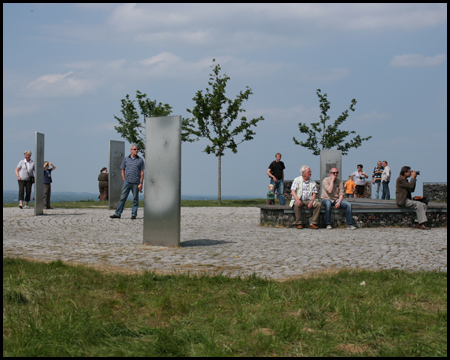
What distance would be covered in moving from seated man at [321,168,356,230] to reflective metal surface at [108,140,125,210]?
919 cm

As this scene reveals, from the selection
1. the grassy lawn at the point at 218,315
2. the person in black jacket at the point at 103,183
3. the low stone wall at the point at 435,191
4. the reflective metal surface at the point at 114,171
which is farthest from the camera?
the low stone wall at the point at 435,191

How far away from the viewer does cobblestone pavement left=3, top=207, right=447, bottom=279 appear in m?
7.92

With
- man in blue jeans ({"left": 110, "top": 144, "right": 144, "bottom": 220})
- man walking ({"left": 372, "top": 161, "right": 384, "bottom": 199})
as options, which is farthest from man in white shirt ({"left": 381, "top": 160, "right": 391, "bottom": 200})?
man in blue jeans ({"left": 110, "top": 144, "right": 144, "bottom": 220})

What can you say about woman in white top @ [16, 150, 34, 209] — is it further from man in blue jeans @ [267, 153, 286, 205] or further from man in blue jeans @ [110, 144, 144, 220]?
man in blue jeans @ [267, 153, 286, 205]

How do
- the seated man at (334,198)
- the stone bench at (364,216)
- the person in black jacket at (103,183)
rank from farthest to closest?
the person in black jacket at (103,183)
the stone bench at (364,216)
the seated man at (334,198)

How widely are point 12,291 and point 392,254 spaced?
6.16 metres

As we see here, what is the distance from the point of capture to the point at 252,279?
6355mm

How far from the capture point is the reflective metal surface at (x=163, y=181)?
9.88 m

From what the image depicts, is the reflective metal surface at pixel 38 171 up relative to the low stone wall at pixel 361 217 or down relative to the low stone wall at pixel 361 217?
up

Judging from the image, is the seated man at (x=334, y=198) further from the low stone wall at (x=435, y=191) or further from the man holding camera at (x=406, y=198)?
the low stone wall at (x=435, y=191)

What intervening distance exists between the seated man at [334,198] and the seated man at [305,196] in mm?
241

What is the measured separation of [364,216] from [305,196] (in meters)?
1.68

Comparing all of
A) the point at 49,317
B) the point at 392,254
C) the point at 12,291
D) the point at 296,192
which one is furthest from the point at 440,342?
the point at 296,192

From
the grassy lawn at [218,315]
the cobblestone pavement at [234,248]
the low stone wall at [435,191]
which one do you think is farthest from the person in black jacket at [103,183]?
the grassy lawn at [218,315]
